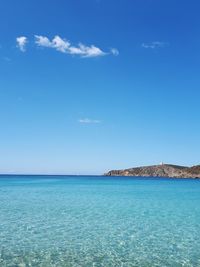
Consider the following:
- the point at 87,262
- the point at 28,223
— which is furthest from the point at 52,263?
the point at 28,223

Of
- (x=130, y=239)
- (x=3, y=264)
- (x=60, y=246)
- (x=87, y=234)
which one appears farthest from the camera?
(x=87, y=234)

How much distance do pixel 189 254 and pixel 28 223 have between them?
1018 centimetres

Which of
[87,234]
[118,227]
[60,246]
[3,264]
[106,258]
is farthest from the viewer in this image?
[118,227]

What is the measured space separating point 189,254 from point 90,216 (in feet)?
37.2

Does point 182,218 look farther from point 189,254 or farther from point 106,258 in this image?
point 106,258

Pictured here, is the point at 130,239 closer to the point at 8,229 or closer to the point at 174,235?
the point at 174,235

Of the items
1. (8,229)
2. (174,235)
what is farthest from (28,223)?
(174,235)

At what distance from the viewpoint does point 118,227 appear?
2059 cm

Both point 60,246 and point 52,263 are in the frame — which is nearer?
point 52,263

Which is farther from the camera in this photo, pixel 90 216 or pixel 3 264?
pixel 90 216

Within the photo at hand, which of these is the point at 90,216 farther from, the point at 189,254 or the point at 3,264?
the point at 3,264

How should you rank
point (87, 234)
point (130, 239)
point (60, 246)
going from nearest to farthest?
point (60, 246), point (130, 239), point (87, 234)

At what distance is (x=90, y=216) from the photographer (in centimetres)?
2509

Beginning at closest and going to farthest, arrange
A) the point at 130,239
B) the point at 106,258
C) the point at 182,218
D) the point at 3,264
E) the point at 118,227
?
the point at 3,264
the point at 106,258
the point at 130,239
the point at 118,227
the point at 182,218
